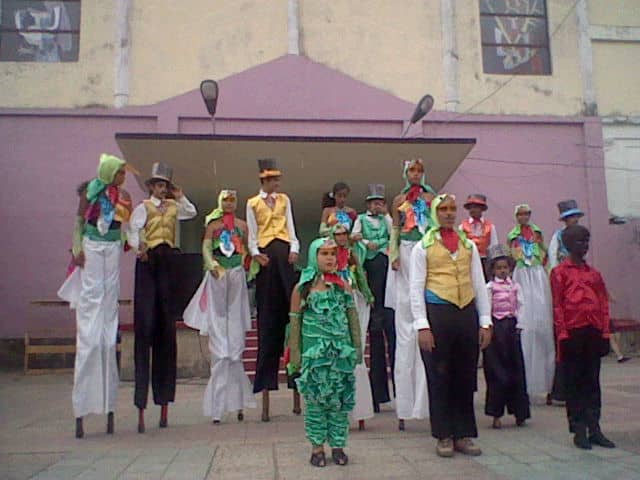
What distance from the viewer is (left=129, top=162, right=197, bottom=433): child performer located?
552 centimetres

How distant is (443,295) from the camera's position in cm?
436

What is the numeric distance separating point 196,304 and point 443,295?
102 inches

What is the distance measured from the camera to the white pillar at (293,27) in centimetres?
1329

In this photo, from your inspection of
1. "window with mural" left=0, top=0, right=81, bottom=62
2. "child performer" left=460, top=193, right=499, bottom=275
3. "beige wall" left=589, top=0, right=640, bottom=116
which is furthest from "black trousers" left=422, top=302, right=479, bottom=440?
"window with mural" left=0, top=0, right=81, bottom=62

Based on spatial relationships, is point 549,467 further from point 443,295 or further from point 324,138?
point 324,138

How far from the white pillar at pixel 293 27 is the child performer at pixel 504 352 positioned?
28.4 ft

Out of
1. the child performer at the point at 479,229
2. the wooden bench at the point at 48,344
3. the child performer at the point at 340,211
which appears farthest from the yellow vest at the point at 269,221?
the wooden bench at the point at 48,344

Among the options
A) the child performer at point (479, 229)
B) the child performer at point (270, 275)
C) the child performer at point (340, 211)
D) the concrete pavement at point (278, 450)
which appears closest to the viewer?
the concrete pavement at point (278, 450)

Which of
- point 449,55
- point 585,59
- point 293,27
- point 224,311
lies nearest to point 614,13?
point 585,59

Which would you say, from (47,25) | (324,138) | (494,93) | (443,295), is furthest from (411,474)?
(47,25)

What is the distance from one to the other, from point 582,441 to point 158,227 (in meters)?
3.94

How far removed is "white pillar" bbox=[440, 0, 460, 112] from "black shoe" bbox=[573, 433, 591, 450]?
9.96 meters

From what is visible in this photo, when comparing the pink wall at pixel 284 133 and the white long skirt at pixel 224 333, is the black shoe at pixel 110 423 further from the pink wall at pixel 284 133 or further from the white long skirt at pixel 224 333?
the pink wall at pixel 284 133

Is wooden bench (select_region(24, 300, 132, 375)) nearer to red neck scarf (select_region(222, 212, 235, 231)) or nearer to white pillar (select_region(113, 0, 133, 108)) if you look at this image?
white pillar (select_region(113, 0, 133, 108))
